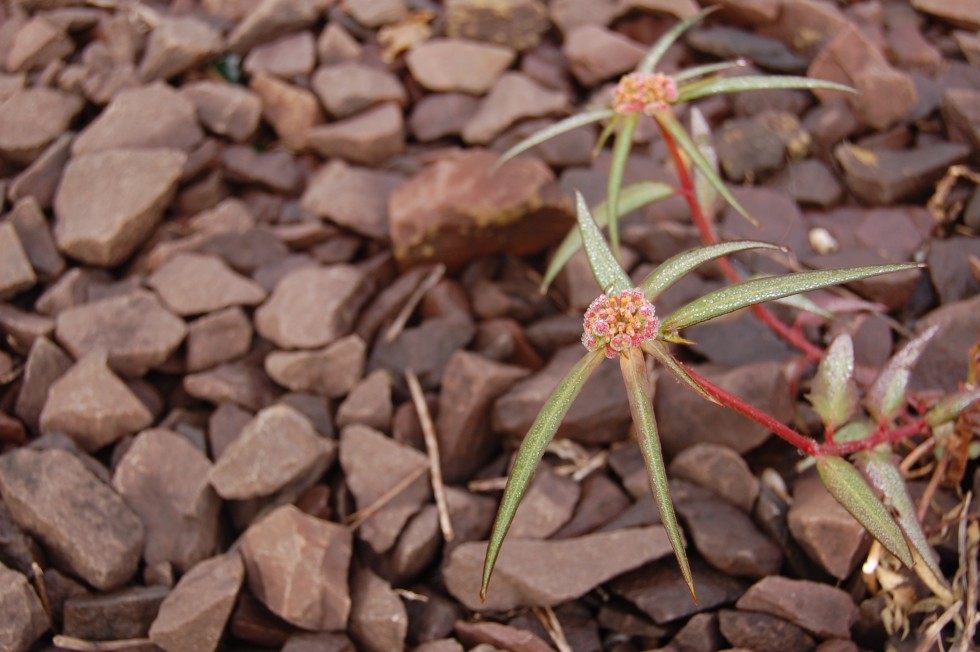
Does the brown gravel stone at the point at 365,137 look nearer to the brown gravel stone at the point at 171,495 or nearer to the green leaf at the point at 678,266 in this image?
the brown gravel stone at the point at 171,495

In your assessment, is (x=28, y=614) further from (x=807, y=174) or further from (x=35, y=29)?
(x=807, y=174)

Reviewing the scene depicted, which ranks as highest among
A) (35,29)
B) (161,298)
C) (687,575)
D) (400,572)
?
(35,29)

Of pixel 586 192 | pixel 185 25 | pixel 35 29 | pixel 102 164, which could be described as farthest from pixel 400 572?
pixel 35 29

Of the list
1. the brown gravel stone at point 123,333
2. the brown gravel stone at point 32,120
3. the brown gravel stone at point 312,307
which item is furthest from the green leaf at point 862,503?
the brown gravel stone at point 32,120

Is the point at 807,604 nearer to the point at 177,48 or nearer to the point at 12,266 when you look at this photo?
the point at 12,266

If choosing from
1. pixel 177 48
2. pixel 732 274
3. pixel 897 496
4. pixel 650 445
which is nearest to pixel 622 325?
pixel 650 445

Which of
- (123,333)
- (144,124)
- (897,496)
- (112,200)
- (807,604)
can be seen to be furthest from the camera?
(144,124)
